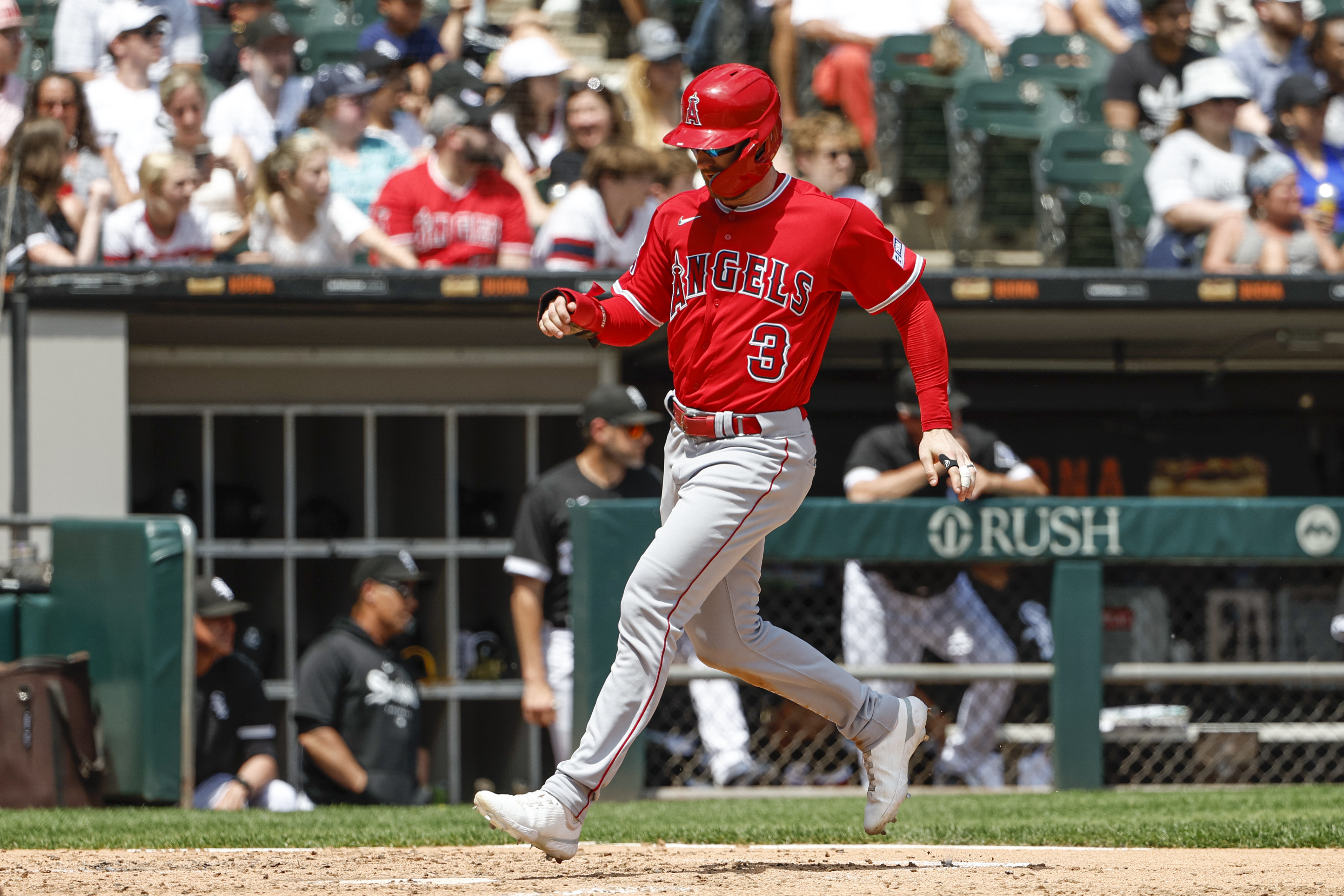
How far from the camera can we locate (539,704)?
590 cm

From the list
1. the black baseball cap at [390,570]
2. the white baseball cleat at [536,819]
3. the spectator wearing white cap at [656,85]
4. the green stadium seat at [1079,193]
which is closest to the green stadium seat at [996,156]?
the green stadium seat at [1079,193]

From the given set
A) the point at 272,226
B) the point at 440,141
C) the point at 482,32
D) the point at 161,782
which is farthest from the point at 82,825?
the point at 482,32

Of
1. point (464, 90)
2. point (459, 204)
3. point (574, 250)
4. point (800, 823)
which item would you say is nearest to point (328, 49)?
point (464, 90)

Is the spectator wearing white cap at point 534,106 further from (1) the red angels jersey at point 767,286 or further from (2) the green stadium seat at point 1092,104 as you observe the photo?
(1) the red angels jersey at point 767,286

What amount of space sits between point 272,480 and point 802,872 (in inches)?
177

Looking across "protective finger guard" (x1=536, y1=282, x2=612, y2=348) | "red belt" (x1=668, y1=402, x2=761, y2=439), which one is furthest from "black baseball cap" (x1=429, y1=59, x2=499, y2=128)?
"red belt" (x1=668, y1=402, x2=761, y2=439)

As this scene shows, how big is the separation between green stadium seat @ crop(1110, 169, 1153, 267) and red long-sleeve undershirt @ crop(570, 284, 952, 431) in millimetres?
4964

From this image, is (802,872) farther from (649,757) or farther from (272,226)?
(272,226)

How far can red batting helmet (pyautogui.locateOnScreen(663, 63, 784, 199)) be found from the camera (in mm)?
3426

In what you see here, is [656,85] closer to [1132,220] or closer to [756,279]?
[1132,220]

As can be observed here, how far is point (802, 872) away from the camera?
339 cm

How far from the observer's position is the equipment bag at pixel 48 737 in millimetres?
5324

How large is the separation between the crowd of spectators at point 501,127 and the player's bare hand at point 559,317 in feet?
11.6

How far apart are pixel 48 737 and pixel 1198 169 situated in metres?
5.88
